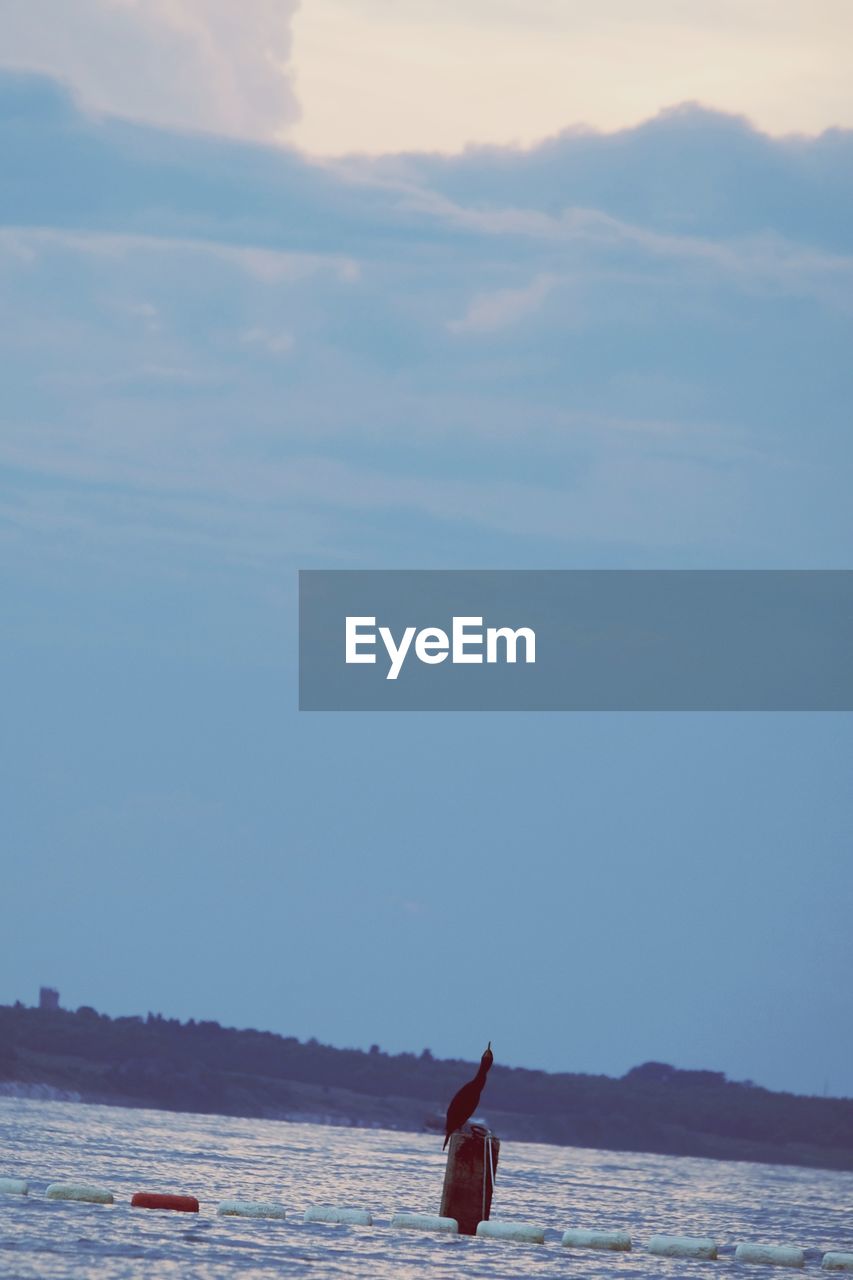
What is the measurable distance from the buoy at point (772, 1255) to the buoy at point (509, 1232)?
13.1ft

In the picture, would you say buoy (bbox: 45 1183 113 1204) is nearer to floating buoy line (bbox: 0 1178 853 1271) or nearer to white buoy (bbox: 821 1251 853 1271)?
floating buoy line (bbox: 0 1178 853 1271)

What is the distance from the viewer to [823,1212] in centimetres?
6838

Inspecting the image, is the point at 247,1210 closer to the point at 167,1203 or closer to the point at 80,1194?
the point at 167,1203

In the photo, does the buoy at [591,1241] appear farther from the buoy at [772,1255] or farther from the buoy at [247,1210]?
the buoy at [247,1210]

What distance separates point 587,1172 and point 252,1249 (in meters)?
72.5

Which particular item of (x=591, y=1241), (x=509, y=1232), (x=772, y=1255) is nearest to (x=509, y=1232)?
(x=509, y=1232)

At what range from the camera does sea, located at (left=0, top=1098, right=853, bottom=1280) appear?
2611cm

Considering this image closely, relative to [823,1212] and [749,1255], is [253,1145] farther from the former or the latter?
[749,1255]

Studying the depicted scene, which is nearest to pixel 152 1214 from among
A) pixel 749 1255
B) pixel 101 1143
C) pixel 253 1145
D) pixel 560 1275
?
pixel 560 1275

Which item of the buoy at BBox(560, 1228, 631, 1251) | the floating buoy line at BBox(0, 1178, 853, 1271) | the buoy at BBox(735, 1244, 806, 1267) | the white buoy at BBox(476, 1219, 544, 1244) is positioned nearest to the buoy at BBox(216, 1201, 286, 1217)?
the floating buoy line at BBox(0, 1178, 853, 1271)

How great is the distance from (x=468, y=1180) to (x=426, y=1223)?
6.37 feet

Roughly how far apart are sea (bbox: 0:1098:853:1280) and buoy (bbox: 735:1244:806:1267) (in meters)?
0.37

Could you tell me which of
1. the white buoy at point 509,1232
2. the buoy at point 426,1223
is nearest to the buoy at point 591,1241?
the white buoy at point 509,1232

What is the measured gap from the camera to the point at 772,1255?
33.5m
